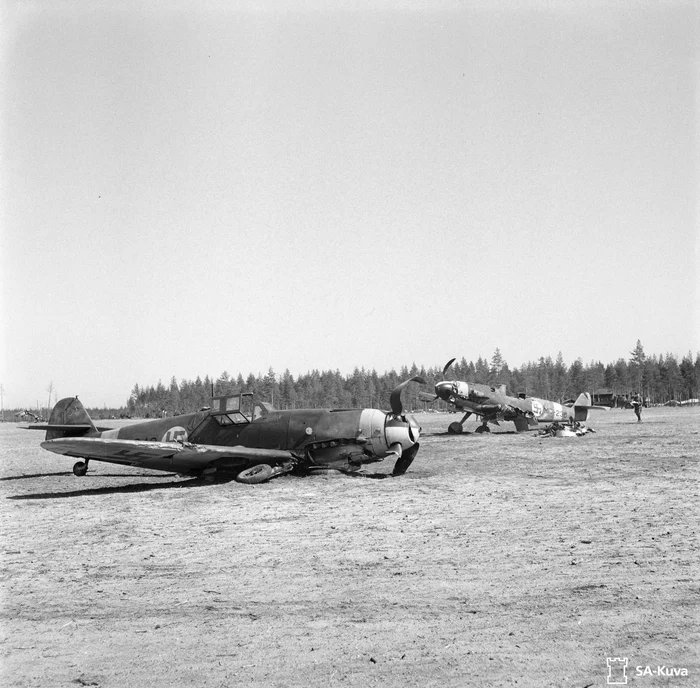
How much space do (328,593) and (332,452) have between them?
8.18m

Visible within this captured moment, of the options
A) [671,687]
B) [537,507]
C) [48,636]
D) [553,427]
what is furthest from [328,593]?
[553,427]

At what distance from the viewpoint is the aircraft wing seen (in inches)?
519

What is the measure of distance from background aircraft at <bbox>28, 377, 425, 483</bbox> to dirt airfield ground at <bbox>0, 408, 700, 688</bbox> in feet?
5.42

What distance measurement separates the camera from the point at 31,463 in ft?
69.2

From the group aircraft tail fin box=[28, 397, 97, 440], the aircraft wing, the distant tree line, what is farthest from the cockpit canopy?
the distant tree line

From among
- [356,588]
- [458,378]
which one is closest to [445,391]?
[356,588]

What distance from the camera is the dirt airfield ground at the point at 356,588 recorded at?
4320 mm

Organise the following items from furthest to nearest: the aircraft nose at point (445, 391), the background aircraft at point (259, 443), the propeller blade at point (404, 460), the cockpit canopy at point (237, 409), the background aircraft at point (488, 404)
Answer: the background aircraft at point (488, 404) < the aircraft nose at point (445, 391) < the cockpit canopy at point (237, 409) < the propeller blade at point (404, 460) < the background aircraft at point (259, 443)

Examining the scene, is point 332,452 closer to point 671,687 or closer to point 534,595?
point 534,595

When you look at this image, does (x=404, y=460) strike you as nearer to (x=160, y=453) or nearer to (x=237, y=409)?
(x=237, y=409)

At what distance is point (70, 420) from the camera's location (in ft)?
55.1

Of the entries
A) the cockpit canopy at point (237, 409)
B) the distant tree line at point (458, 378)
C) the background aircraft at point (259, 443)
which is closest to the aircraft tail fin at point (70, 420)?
the background aircraft at point (259, 443)

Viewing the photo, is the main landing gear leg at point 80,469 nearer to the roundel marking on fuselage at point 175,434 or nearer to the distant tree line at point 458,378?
the roundel marking on fuselage at point 175,434

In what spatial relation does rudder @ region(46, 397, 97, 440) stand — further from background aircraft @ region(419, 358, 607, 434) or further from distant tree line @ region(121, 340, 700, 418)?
distant tree line @ region(121, 340, 700, 418)
